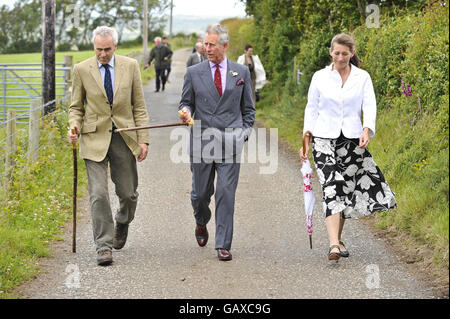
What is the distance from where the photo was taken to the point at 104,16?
102938 mm

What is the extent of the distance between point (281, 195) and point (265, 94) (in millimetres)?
12494

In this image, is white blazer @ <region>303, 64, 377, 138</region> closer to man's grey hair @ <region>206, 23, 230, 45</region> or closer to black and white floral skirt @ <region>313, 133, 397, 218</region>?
black and white floral skirt @ <region>313, 133, 397, 218</region>

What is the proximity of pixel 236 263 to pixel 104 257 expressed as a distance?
3.79 feet

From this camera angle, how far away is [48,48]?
45.3 feet

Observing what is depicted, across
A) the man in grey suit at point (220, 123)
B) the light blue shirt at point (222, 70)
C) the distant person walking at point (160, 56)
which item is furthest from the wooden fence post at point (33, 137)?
the distant person walking at point (160, 56)

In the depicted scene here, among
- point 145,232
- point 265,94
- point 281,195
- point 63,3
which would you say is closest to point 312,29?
Result: point 265,94

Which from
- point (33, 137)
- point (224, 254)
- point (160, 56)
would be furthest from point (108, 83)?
point (160, 56)

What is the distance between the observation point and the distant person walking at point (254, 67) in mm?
19109

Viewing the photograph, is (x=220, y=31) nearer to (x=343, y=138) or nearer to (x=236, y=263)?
(x=343, y=138)

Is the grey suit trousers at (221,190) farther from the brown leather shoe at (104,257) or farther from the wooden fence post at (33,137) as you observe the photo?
the wooden fence post at (33,137)

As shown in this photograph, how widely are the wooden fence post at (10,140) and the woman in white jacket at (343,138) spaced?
409 cm

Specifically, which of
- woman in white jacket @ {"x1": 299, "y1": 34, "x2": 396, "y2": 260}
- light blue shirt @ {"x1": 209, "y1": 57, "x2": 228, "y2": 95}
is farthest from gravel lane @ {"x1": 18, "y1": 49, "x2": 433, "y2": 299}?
light blue shirt @ {"x1": 209, "y1": 57, "x2": 228, "y2": 95}

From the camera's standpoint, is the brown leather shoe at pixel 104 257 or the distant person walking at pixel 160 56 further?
the distant person walking at pixel 160 56
